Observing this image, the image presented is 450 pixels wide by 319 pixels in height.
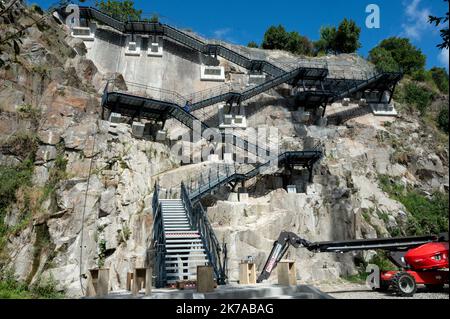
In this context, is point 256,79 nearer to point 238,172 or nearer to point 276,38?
point 238,172

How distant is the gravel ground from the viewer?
39.1ft

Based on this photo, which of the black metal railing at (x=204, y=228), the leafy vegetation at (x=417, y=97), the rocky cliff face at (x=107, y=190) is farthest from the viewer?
the leafy vegetation at (x=417, y=97)

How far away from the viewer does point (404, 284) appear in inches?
476

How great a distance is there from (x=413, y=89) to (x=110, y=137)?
1173 inches

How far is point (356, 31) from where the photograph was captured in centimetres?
4572

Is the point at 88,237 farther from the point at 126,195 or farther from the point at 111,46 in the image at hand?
the point at 111,46

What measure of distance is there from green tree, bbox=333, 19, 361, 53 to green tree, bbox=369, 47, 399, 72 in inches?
96.1

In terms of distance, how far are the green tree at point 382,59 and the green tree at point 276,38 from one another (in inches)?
405

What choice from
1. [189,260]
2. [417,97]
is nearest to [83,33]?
[189,260]

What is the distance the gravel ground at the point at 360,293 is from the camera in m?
11.9

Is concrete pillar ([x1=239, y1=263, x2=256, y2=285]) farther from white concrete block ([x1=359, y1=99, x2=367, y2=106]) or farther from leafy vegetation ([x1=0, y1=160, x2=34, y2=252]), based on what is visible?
white concrete block ([x1=359, y1=99, x2=367, y2=106])

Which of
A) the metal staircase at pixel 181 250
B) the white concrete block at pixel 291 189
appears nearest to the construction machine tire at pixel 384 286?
the metal staircase at pixel 181 250

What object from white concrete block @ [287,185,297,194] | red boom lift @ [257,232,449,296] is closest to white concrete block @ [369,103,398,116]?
white concrete block @ [287,185,297,194]

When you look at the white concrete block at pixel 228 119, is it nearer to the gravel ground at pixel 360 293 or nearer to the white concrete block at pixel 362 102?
the white concrete block at pixel 362 102
